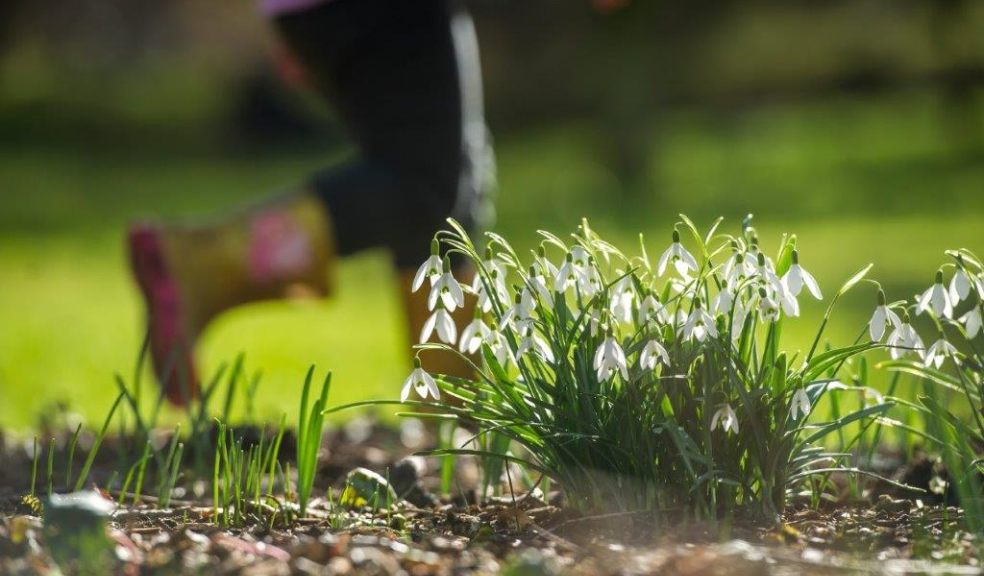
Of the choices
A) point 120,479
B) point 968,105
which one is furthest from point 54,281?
point 968,105

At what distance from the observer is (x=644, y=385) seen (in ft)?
6.74

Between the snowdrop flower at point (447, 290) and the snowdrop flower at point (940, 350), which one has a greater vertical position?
the snowdrop flower at point (447, 290)

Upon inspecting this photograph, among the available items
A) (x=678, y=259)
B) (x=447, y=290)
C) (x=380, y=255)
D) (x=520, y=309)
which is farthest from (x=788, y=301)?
(x=380, y=255)

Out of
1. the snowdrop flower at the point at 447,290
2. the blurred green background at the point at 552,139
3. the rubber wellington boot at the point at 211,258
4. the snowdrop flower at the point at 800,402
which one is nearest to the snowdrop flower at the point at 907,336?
the snowdrop flower at the point at 800,402

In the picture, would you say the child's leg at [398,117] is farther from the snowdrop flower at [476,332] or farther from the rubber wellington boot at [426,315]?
the snowdrop flower at [476,332]

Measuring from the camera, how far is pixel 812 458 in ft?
6.90

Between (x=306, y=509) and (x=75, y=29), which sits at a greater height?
(x=75, y=29)

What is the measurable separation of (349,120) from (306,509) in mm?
1668

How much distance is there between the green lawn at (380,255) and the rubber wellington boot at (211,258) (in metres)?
0.23

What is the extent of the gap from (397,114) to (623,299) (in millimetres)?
1553

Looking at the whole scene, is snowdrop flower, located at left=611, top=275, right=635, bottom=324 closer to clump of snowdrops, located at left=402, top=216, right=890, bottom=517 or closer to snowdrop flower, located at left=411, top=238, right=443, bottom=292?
clump of snowdrops, located at left=402, top=216, right=890, bottom=517

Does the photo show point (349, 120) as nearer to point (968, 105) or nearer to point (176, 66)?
point (968, 105)

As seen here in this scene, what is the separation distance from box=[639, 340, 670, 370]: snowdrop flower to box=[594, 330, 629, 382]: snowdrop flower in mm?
47

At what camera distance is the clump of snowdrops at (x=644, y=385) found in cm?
202
